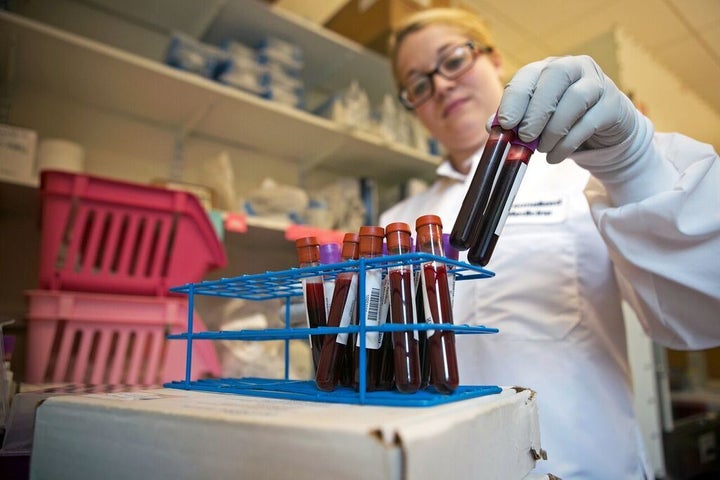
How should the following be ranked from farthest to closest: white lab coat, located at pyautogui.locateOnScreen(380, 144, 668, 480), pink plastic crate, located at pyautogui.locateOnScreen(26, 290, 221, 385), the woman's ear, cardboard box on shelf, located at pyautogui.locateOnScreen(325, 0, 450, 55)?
1. cardboard box on shelf, located at pyautogui.locateOnScreen(325, 0, 450, 55)
2. the woman's ear
3. pink plastic crate, located at pyautogui.locateOnScreen(26, 290, 221, 385)
4. white lab coat, located at pyautogui.locateOnScreen(380, 144, 668, 480)

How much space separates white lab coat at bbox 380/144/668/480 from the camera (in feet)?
2.47

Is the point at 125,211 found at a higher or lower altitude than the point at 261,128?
lower

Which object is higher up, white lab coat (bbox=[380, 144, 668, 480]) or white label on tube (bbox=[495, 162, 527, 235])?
white label on tube (bbox=[495, 162, 527, 235])

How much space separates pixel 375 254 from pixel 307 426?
0.22 m

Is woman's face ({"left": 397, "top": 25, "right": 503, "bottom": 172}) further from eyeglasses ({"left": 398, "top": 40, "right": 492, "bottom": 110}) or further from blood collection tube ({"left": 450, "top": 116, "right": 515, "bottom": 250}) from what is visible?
blood collection tube ({"left": 450, "top": 116, "right": 515, "bottom": 250})

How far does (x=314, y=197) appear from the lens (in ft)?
5.74

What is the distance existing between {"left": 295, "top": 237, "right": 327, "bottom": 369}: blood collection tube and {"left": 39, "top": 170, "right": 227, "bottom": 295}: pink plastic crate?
1.94 ft

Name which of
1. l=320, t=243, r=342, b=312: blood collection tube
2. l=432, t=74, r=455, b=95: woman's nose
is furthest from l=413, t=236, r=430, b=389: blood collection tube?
l=432, t=74, r=455, b=95: woman's nose

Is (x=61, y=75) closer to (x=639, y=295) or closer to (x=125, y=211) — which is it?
(x=125, y=211)

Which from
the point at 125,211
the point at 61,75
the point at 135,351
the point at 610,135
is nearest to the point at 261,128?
the point at 61,75

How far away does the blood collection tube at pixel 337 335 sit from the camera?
466 mm

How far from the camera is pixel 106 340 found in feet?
2.95

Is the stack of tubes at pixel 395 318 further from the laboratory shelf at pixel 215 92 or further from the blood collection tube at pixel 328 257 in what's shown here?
the laboratory shelf at pixel 215 92

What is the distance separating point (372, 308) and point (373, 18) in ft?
5.21
